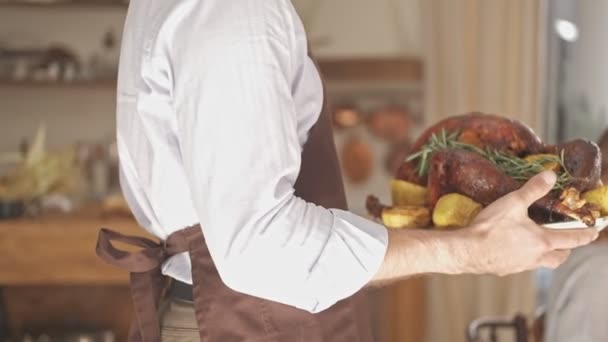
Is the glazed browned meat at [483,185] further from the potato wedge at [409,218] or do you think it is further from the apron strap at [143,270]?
the apron strap at [143,270]

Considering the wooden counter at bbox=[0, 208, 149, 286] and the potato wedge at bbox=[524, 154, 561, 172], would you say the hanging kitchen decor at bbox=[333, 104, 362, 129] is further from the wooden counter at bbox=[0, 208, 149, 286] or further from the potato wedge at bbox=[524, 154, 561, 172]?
the potato wedge at bbox=[524, 154, 561, 172]

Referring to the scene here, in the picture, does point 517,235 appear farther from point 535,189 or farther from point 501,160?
point 501,160

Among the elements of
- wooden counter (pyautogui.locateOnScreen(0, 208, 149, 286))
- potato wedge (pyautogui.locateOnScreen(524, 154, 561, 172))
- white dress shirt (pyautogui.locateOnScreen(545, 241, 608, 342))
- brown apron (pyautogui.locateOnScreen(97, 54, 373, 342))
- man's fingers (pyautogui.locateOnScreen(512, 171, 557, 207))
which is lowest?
wooden counter (pyautogui.locateOnScreen(0, 208, 149, 286))

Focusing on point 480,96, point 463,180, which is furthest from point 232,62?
point 480,96

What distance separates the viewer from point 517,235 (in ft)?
3.18

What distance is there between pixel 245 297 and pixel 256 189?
22 centimetres

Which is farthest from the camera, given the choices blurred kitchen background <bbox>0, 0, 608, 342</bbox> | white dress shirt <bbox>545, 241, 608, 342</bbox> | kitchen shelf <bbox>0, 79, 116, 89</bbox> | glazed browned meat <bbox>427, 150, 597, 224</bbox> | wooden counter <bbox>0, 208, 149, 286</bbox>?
kitchen shelf <bbox>0, 79, 116, 89</bbox>

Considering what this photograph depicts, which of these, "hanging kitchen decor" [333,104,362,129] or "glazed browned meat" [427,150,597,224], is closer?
"glazed browned meat" [427,150,597,224]

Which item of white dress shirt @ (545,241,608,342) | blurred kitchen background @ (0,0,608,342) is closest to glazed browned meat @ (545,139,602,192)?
white dress shirt @ (545,241,608,342)

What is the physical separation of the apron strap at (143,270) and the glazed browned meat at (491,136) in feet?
1.14

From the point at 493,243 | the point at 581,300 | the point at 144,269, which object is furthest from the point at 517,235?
the point at 581,300

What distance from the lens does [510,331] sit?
3.21 meters

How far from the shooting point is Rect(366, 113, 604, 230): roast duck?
102cm

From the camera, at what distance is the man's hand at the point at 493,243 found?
0.96 metres
